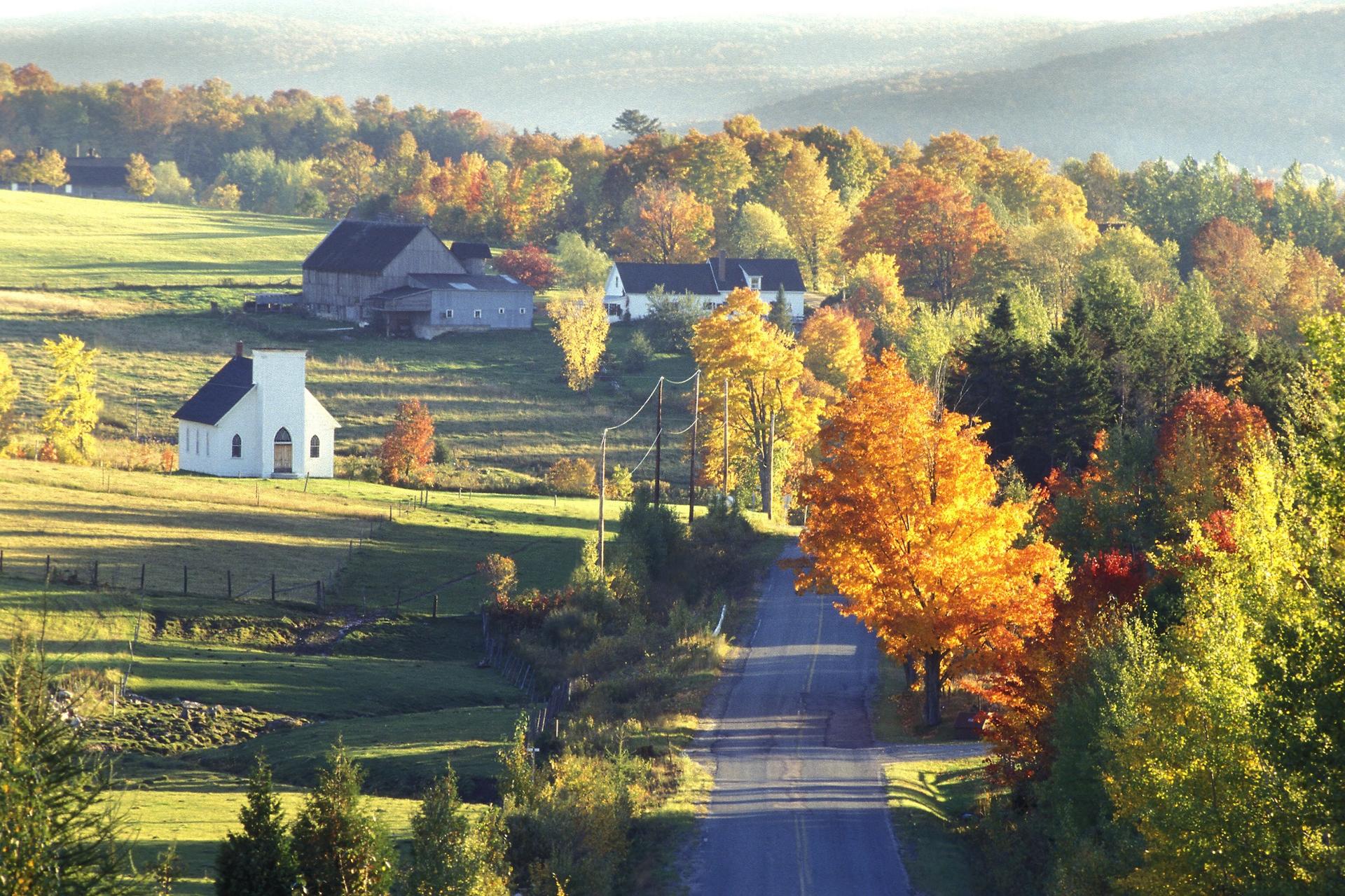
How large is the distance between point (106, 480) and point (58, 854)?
161 ft

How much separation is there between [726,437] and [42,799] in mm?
51307

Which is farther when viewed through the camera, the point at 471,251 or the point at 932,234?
the point at 471,251

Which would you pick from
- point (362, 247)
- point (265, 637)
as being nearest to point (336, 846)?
point (265, 637)

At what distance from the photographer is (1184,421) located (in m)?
46.7

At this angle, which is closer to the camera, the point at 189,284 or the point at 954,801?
the point at 954,801

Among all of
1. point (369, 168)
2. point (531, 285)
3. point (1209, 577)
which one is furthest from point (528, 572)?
point (369, 168)

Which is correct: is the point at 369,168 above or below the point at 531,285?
above

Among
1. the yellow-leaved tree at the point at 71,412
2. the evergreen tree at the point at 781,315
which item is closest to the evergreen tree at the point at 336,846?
the yellow-leaved tree at the point at 71,412

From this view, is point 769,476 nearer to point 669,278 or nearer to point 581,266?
point 669,278

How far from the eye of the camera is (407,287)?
110m

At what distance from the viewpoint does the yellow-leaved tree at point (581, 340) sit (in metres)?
92.6

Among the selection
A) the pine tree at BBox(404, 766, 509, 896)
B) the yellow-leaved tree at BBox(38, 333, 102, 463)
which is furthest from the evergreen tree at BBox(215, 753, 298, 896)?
the yellow-leaved tree at BBox(38, 333, 102, 463)

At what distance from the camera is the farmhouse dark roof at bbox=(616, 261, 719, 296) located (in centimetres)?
11394

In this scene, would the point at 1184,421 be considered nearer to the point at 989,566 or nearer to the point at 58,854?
the point at 989,566
